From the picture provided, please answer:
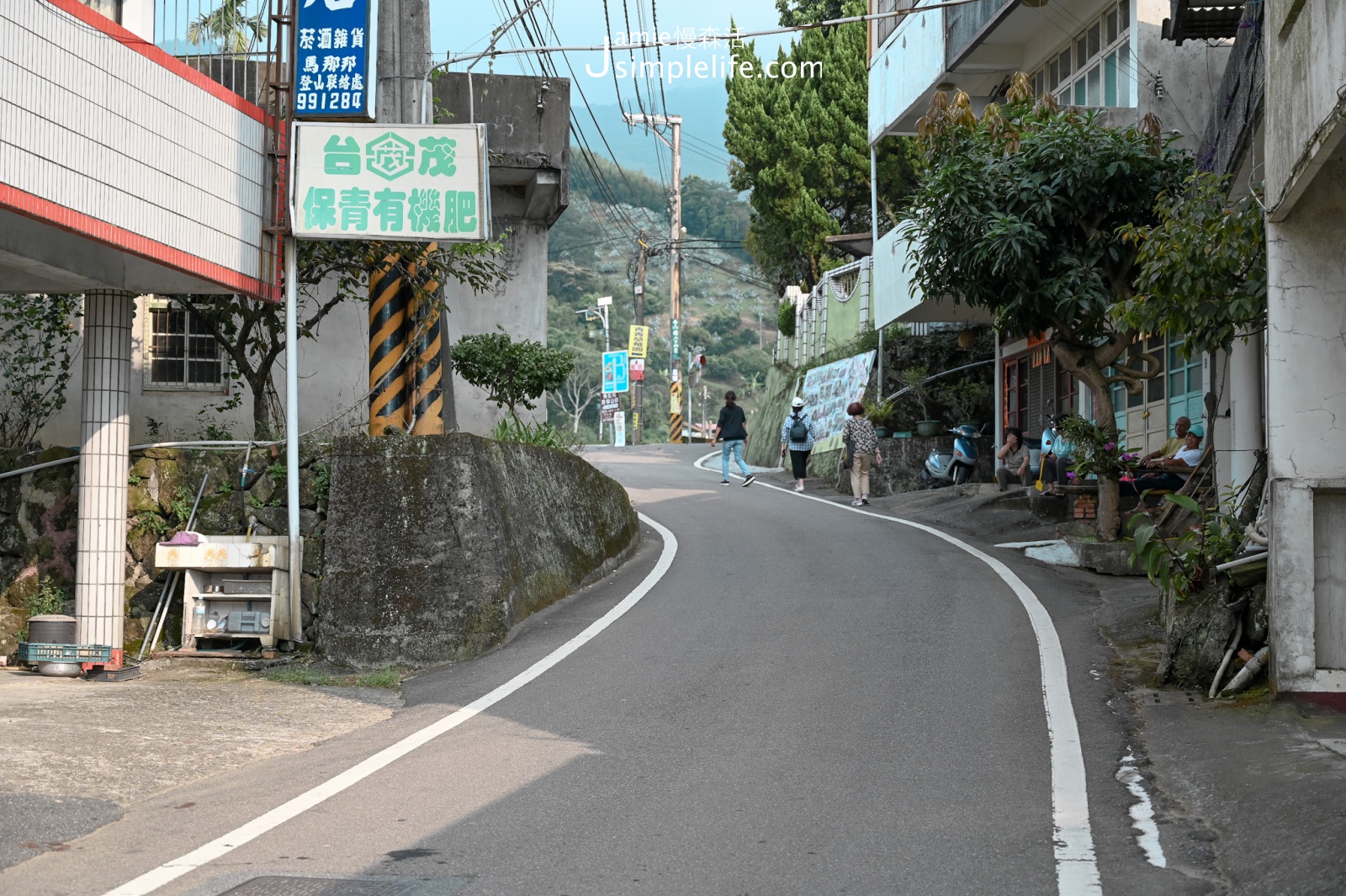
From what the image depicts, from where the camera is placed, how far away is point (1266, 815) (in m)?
5.80

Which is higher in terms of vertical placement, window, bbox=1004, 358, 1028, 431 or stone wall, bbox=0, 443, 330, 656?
window, bbox=1004, 358, 1028, 431

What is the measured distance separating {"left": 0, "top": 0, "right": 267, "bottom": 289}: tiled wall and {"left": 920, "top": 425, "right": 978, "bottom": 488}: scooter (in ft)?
52.3

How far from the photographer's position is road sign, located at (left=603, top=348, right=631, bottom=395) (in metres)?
54.6

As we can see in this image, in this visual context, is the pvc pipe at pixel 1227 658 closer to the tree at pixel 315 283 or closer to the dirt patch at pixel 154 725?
the dirt patch at pixel 154 725

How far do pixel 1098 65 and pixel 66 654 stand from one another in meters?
17.8

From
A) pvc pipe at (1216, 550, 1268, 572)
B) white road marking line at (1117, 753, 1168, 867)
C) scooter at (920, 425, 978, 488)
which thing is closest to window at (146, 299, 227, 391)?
pvc pipe at (1216, 550, 1268, 572)

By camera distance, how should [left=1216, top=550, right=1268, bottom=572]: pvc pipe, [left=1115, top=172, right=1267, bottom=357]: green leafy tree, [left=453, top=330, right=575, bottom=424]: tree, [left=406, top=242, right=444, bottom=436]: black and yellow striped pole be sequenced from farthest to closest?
[left=453, top=330, right=575, bottom=424]: tree, [left=406, top=242, right=444, bottom=436]: black and yellow striped pole, [left=1115, top=172, right=1267, bottom=357]: green leafy tree, [left=1216, top=550, right=1268, bottom=572]: pvc pipe

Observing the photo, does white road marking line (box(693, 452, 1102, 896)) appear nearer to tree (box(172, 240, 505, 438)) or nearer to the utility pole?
tree (box(172, 240, 505, 438))

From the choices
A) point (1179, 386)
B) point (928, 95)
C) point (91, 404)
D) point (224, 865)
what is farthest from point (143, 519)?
point (928, 95)

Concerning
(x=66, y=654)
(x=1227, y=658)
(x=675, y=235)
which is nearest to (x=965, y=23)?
(x=1227, y=658)

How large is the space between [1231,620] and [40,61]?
885 cm

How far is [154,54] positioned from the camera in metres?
9.78

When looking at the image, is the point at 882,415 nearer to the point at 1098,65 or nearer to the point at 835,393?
the point at 835,393

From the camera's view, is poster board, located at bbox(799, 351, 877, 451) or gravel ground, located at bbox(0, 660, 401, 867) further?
poster board, located at bbox(799, 351, 877, 451)
